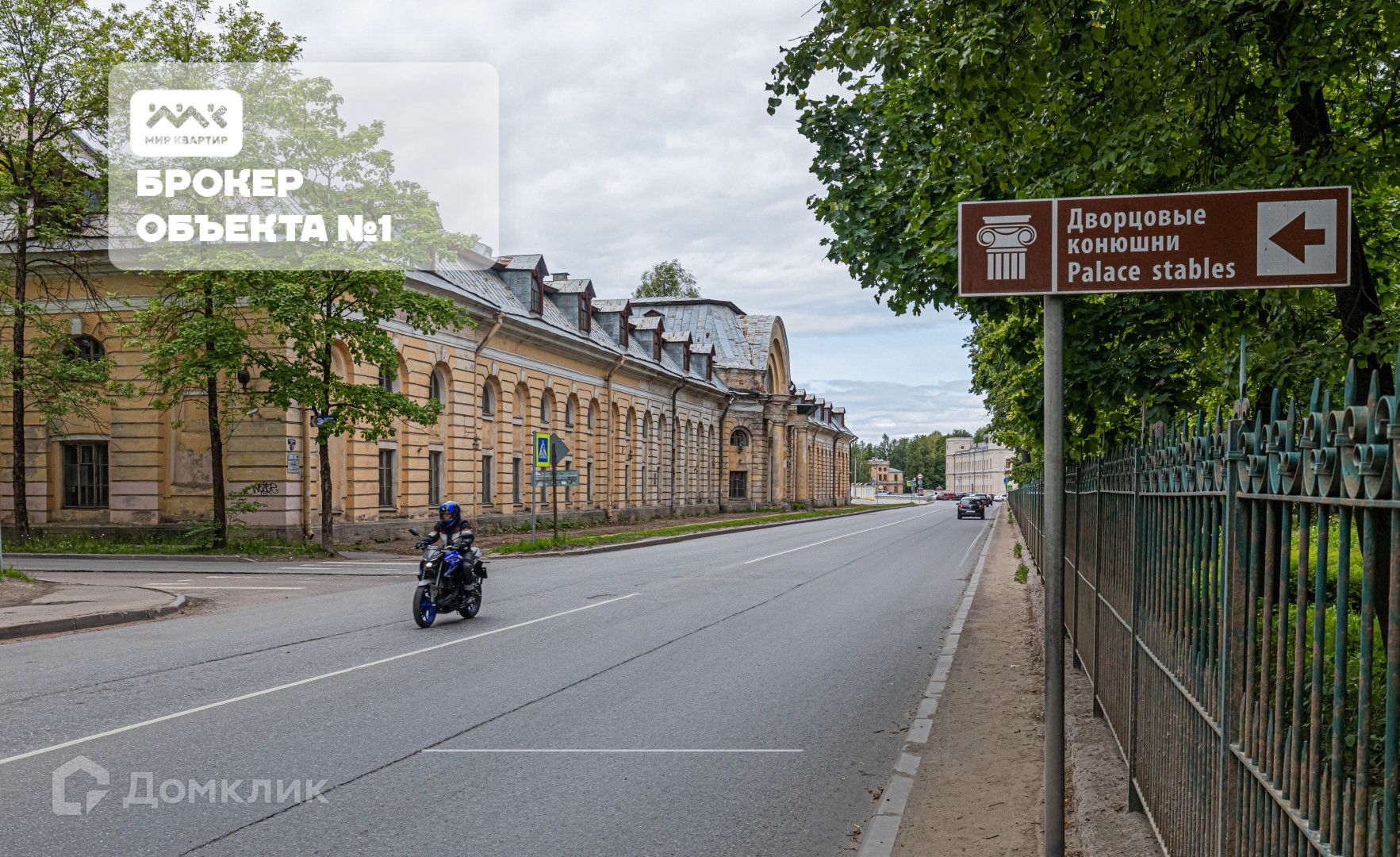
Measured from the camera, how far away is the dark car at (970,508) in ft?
225

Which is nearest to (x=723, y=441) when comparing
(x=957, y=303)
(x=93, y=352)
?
(x=93, y=352)

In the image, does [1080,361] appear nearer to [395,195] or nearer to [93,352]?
[395,195]

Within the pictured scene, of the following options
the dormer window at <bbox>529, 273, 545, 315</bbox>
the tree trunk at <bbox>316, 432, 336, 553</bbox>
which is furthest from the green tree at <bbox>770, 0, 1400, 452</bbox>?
the dormer window at <bbox>529, 273, 545, 315</bbox>

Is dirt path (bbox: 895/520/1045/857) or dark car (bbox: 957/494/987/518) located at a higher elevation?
dirt path (bbox: 895/520/1045/857)

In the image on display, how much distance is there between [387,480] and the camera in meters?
33.3

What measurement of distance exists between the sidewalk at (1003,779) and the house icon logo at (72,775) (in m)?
4.20

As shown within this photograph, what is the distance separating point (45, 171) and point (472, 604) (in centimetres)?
2076

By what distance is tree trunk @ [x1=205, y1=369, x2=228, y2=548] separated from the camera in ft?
90.9

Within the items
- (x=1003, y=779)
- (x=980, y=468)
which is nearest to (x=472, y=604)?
(x=1003, y=779)

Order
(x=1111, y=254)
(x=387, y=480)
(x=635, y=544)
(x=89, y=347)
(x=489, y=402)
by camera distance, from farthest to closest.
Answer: (x=489, y=402)
(x=387, y=480)
(x=635, y=544)
(x=89, y=347)
(x=1111, y=254)

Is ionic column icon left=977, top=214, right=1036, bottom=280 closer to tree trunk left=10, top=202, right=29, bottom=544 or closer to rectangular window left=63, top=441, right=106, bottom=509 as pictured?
tree trunk left=10, top=202, right=29, bottom=544

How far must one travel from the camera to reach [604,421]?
5056cm

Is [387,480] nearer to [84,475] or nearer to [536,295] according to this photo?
[84,475]

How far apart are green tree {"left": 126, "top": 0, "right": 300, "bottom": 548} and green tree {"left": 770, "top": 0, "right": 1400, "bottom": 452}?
1968 cm
